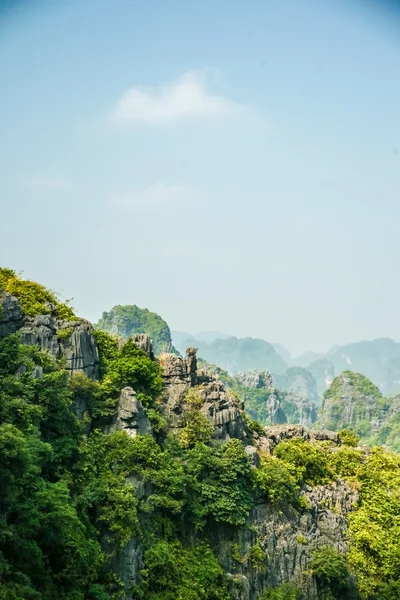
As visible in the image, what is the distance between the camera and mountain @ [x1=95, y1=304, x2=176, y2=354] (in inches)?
2960

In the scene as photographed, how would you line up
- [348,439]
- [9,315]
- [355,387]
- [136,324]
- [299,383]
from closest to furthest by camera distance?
[9,315]
[348,439]
[355,387]
[136,324]
[299,383]

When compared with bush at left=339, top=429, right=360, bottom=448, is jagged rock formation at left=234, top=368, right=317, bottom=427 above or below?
above

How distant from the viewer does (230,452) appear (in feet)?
61.2

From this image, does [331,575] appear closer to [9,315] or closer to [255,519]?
[255,519]

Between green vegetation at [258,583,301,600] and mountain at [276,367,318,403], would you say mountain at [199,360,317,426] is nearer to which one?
green vegetation at [258,583,301,600]

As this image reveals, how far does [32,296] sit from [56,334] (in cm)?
145

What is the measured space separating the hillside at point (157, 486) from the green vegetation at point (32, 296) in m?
0.05

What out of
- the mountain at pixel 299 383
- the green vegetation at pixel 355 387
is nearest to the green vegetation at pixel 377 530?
the green vegetation at pixel 355 387

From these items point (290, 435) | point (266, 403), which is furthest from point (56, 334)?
point (266, 403)

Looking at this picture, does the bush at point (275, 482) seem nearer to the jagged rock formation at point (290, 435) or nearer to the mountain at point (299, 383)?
the jagged rock formation at point (290, 435)

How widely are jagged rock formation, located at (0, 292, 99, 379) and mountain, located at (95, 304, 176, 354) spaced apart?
54848 mm

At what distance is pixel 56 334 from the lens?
18531 mm

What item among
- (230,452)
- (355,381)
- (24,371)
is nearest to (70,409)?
(24,371)

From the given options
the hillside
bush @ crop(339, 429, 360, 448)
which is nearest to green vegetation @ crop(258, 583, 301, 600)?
the hillside
